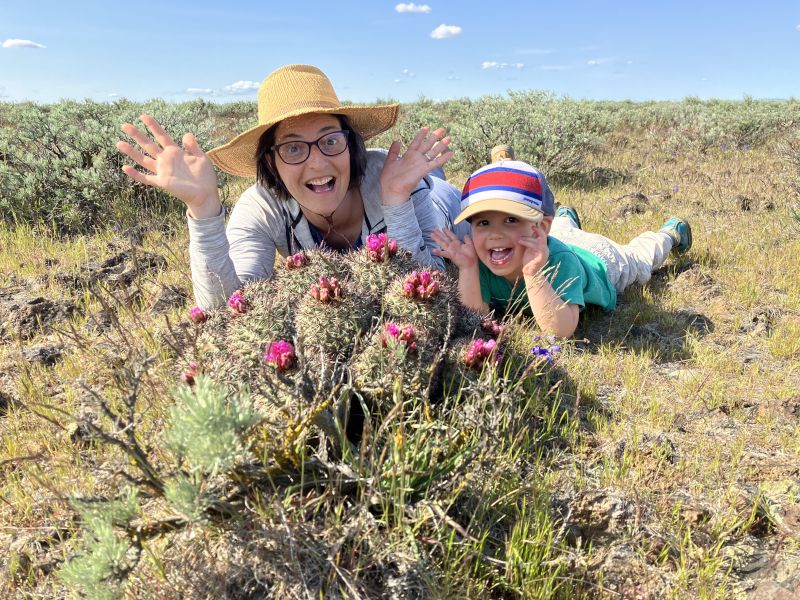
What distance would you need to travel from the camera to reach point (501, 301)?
13.7ft

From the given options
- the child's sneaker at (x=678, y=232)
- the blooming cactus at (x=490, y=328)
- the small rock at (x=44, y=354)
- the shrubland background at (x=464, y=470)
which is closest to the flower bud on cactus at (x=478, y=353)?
the shrubland background at (x=464, y=470)

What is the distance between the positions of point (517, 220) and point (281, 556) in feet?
8.71

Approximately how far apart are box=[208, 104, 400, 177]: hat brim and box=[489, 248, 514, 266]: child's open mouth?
49.0 inches

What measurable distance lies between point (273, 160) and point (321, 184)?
40cm

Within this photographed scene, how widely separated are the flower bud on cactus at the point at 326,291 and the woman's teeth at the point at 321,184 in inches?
53.9

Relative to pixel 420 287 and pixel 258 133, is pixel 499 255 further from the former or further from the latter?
pixel 258 133

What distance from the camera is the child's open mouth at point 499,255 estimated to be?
3.78 meters

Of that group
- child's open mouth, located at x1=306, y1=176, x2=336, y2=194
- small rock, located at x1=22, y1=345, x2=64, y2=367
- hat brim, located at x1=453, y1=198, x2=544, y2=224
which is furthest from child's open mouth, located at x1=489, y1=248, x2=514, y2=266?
small rock, located at x1=22, y1=345, x2=64, y2=367

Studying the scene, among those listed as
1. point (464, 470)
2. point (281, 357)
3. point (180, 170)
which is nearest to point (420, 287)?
point (281, 357)

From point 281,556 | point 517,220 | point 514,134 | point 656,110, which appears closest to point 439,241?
point 517,220

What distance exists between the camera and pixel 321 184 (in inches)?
148

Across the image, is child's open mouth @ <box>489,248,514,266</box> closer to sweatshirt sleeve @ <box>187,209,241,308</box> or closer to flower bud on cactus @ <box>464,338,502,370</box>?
flower bud on cactus @ <box>464,338,502,370</box>

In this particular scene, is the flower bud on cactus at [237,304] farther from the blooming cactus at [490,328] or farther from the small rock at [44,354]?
the small rock at [44,354]

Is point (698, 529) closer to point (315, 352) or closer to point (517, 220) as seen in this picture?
point (315, 352)
